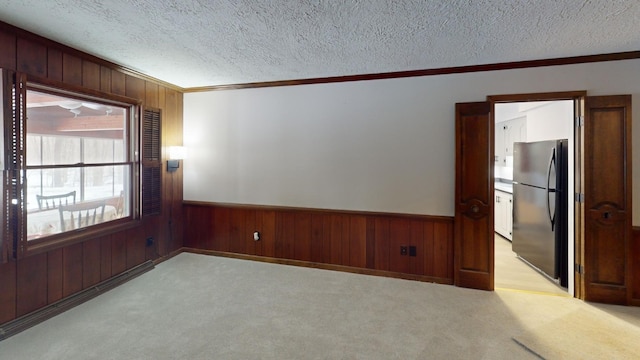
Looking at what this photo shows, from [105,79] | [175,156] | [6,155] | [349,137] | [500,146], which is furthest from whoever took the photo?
[500,146]

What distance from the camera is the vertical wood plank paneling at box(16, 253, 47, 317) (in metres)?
2.37

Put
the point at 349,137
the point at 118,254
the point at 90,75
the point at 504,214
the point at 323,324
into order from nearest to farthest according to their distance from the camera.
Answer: the point at 323,324
the point at 90,75
the point at 118,254
the point at 349,137
the point at 504,214

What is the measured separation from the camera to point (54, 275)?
103 inches

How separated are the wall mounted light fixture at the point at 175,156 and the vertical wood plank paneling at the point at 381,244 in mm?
2711

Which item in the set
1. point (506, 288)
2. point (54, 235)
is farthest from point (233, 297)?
point (506, 288)

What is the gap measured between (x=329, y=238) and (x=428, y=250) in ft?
3.85

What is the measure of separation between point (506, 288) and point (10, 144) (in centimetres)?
472

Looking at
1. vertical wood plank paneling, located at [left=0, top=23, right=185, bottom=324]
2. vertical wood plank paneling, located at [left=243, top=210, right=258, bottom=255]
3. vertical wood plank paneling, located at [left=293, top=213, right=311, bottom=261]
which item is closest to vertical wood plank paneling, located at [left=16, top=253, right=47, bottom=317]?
vertical wood plank paneling, located at [left=0, top=23, right=185, bottom=324]

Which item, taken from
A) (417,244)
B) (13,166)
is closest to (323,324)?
(417,244)

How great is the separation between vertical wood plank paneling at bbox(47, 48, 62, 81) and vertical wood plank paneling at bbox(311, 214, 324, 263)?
9.42 feet

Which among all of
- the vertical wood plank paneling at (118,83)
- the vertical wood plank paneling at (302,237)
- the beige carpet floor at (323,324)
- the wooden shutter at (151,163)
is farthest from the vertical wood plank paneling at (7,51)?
the vertical wood plank paneling at (302,237)

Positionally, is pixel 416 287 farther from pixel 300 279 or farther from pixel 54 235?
pixel 54 235

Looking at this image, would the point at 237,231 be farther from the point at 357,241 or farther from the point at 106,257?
the point at 357,241

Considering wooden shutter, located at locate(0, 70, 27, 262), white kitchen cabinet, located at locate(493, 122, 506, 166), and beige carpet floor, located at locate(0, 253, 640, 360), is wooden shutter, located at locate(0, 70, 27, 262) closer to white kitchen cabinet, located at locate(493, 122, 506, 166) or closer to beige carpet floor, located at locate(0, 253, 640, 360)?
beige carpet floor, located at locate(0, 253, 640, 360)
